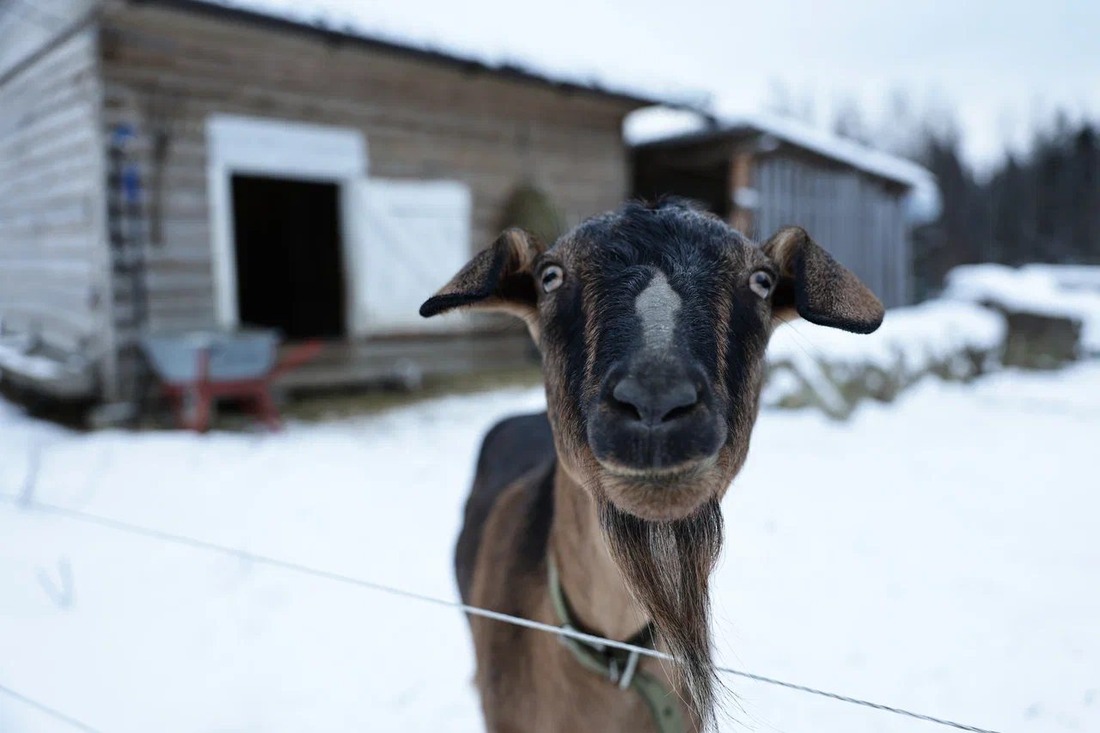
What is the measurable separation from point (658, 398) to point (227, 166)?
7130 mm

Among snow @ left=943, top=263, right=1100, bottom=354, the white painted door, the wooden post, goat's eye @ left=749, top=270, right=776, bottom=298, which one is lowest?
snow @ left=943, top=263, right=1100, bottom=354

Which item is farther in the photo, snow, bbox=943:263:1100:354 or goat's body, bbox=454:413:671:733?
snow, bbox=943:263:1100:354

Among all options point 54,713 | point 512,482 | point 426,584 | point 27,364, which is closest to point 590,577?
point 512,482

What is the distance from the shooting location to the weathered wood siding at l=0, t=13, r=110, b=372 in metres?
6.57

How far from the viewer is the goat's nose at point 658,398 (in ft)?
3.79

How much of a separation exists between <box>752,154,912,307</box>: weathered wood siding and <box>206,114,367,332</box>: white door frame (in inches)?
220

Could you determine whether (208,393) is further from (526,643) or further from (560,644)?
(560,644)

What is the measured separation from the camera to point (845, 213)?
1141 centimetres

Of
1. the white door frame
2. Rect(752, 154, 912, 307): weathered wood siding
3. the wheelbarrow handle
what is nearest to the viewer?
the wheelbarrow handle

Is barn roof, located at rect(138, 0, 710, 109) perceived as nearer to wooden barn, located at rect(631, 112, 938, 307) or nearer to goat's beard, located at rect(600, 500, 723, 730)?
wooden barn, located at rect(631, 112, 938, 307)

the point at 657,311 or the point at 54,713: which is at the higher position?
the point at 657,311

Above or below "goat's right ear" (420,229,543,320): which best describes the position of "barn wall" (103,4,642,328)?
above

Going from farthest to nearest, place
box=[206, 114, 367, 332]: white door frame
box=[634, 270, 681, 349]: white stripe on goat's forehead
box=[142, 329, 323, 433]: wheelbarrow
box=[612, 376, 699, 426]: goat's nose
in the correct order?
1. box=[206, 114, 367, 332]: white door frame
2. box=[142, 329, 323, 433]: wheelbarrow
3. box=[634, 270, 681, 349]: white stripe on goat's forehead
4. box=[612, 376, 699, 426]: goat's nose

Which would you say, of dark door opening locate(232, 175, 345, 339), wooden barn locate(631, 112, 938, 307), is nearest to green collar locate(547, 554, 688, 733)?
wooden barn locate(631, 112, 938, 307)
